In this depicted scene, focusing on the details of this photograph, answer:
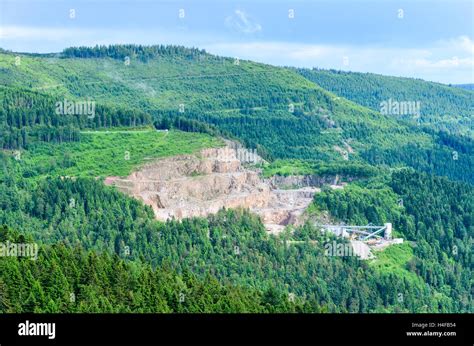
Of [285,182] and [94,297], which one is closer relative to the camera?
[94,297]

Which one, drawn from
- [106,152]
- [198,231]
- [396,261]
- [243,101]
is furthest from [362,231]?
[243,101]

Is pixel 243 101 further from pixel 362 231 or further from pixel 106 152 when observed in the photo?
pixel 362 231

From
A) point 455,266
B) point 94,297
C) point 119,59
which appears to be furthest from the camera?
point 119,59

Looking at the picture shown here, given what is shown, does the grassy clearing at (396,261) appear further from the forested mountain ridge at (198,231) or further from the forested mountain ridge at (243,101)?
the forested mountain ridge at (243,101)

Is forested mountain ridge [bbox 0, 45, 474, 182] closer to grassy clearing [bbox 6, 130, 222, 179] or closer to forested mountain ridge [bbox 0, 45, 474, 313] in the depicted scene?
forested mountain ridge [bbox 0, 45, 474, 313]

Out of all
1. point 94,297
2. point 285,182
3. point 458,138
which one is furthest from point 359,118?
point 94,297

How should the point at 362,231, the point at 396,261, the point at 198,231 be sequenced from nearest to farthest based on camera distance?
1. the point at 198,231
2. the point at 396,261
3. the point at 362,231

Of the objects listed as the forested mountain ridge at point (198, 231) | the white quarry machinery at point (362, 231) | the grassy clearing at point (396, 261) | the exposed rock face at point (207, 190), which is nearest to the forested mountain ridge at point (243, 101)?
the forested mountain ridge at point (198, 231)
